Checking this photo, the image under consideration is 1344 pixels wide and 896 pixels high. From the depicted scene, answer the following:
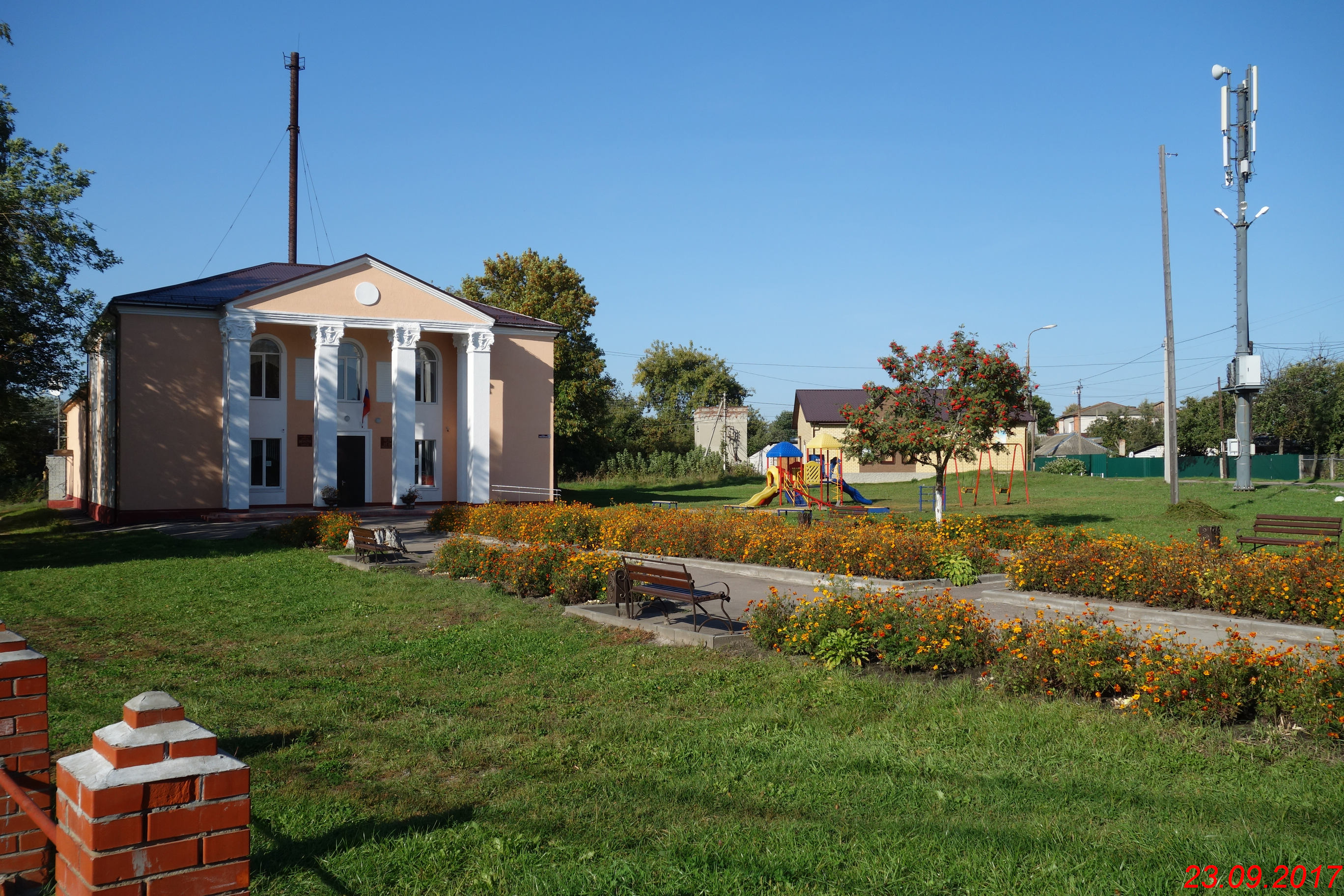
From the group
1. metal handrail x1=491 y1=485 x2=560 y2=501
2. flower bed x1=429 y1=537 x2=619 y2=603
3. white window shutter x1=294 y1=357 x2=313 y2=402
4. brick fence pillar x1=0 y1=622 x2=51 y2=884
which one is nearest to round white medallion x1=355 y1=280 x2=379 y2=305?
white window shutter x1=294 y1=357 x2=313 y2=402

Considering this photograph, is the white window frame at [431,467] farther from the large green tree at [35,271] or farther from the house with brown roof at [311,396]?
the large green tree at [35,271]

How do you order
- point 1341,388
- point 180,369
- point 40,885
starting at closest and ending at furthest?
point 40,885 → point 180,369 → point 1341,388

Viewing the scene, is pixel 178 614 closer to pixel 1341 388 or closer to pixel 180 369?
pixel 180 369

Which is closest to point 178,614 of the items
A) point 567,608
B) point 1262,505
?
point 567,608

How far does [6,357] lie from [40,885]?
73.2 feet

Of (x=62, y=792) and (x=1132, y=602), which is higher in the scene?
(x=62, y=792)

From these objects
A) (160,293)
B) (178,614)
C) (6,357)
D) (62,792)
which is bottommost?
(178,614)

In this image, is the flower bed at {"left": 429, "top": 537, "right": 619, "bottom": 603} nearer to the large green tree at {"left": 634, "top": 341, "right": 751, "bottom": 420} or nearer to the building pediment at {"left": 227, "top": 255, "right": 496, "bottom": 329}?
the building pediment at {"left": 227, "top": 255, "right": 496, "bottom": 329}

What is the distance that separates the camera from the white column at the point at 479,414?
105 feet

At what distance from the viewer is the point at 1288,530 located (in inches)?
602

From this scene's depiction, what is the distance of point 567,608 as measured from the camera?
38.1 feet

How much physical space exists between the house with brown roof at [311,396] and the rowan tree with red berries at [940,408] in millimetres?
16184

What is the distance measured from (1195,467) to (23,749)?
65.8 m

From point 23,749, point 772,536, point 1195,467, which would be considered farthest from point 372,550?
point 1195,467
